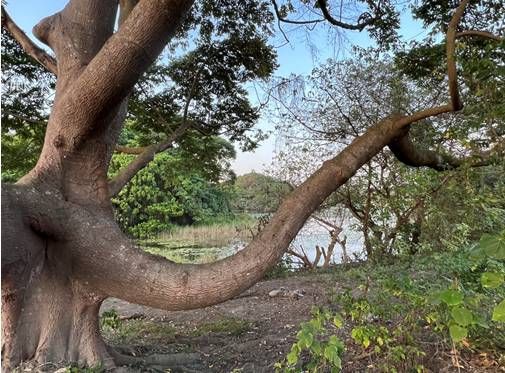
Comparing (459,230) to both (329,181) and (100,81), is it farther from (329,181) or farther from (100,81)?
(100,81)

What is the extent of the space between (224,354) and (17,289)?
140 cm

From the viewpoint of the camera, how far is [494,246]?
116cm

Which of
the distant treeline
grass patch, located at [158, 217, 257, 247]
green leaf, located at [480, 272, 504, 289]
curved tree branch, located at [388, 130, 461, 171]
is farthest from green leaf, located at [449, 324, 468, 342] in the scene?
grass patch, located at [158, 217, 257, 247]

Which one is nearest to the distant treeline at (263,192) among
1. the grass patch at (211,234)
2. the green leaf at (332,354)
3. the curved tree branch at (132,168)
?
the grass patch at (211,234)

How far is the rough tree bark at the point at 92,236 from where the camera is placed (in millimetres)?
1849

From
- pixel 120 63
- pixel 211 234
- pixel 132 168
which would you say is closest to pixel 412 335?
pixel 120 63

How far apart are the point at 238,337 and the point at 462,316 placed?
2.10 meters

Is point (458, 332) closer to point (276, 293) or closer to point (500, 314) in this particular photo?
point (500, 314)

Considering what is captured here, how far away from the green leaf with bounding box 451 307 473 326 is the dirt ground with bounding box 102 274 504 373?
0.61 metres

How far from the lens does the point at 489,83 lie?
2383 millimetres

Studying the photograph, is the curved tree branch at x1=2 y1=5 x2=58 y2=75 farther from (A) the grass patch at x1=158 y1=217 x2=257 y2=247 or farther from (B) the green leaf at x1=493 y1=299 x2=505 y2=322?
(A) the grass patch at x1=158 y1=217 x2=257 y2=247

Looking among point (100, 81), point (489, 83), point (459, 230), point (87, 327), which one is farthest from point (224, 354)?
point (459, 230)

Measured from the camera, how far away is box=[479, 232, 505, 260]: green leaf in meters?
1.13

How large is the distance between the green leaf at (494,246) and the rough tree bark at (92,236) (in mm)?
1005
